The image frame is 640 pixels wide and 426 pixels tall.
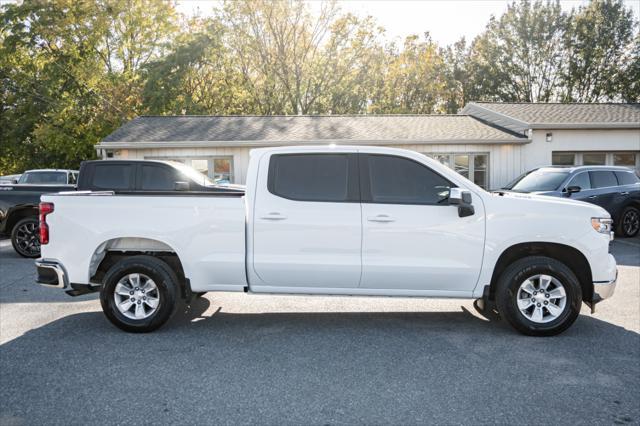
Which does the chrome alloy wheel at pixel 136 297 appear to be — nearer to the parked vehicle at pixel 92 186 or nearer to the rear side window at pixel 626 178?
the parked vehicle at pixel 92 186

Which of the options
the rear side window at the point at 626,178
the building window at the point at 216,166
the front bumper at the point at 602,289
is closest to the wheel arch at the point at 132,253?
the front bumper at the point at 602,289

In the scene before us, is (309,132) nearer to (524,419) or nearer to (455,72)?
(524,419)

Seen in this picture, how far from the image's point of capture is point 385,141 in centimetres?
1856

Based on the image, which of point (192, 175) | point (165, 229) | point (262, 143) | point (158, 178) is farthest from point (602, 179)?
point (165, 229)

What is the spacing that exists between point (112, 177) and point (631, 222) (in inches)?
497

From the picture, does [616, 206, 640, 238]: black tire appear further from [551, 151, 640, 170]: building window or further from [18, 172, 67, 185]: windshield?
[18, 172, 67, 185]: windshield

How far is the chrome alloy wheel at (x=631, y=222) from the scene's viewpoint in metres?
13.1

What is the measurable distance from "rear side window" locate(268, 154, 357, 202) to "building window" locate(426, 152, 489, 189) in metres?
14.7

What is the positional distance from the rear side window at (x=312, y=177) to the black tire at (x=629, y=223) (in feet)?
34.7

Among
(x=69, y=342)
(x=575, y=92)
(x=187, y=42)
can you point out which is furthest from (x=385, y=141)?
(x=575, y=92)

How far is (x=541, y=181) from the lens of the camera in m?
12.7

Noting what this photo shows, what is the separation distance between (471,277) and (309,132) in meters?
15.9

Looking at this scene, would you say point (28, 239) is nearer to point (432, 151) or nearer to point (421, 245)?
point (421, 245)

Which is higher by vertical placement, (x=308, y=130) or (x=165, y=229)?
(x=308, y=130)
